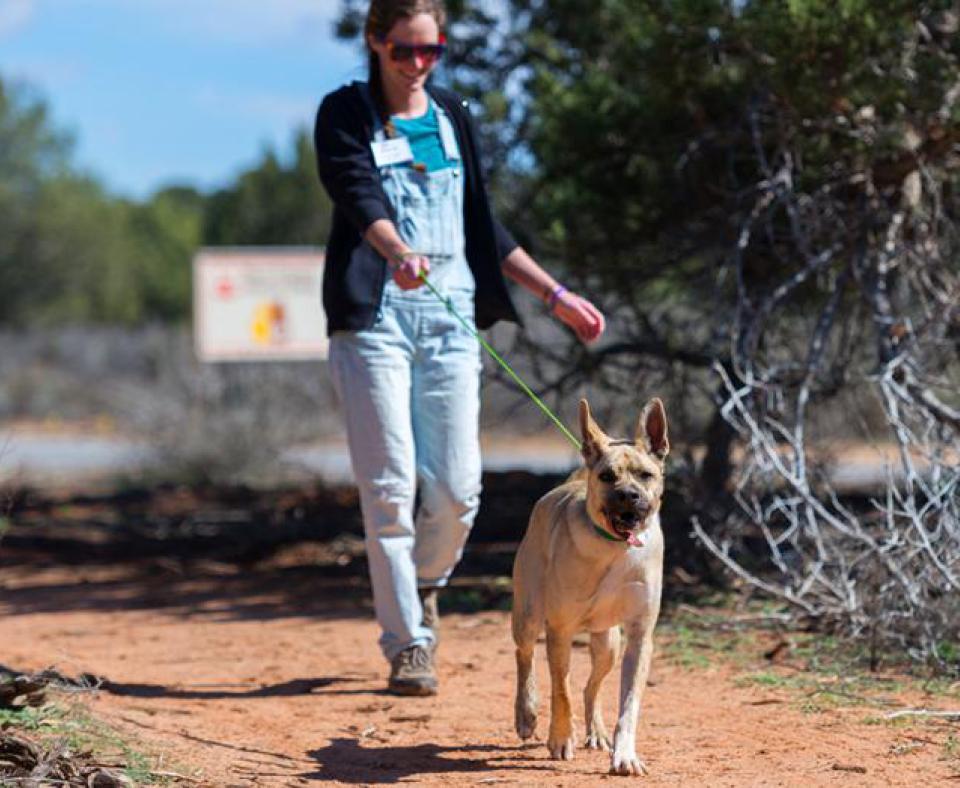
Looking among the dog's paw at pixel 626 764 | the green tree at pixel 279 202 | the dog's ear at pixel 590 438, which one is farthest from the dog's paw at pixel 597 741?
the green tree at pixel 279 202

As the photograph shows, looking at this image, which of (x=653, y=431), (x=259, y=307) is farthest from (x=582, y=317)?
(x=259, y=307)

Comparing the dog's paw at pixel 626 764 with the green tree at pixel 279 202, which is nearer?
the dog's paw at pixel 626 764

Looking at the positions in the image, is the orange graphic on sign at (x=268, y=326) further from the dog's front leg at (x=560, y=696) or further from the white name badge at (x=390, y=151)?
the dog's front leg at (x=560, y=696)

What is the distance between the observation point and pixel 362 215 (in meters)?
5.91

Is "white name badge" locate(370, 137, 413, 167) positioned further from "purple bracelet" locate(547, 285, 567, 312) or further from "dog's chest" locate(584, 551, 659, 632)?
"dog's chest" locate(584, 551, 659, 632)

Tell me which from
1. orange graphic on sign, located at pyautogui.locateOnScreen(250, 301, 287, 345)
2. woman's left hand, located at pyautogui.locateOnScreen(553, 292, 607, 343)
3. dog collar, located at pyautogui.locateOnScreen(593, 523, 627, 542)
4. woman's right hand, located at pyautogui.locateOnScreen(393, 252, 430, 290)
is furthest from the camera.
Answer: orange graphic on sign, located at pyautogui.locateOnScreen(250, 301, 287, 345)

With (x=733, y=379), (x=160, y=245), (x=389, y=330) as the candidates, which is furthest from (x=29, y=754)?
(x=160, y=245)

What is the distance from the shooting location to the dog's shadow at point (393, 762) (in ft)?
16.5

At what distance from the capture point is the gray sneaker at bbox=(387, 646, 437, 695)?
615 centimetres

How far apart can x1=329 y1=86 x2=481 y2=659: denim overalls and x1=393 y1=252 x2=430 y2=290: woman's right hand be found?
33 cm

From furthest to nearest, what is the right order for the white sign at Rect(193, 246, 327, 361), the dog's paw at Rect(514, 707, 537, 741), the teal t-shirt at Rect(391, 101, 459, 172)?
the white sign at Rect(193, 246, 327, 361) → the teal t-shirt at Rect(391, 101, 459, 172) → the dog's paw at Rect(514, 707, 537, 741)

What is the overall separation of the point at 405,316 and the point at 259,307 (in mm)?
13618

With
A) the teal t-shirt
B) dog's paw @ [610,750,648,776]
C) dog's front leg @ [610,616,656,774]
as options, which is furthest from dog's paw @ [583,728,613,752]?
the teal t-shirt

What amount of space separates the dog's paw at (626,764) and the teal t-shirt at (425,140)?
2.53m
